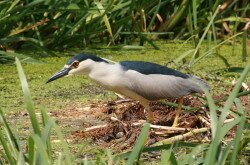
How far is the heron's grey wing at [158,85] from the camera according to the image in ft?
17.7

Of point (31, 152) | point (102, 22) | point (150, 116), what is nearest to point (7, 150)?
point (31, 152)

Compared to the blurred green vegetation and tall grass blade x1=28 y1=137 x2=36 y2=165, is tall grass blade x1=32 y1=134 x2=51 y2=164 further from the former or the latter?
the blurred green vegetation

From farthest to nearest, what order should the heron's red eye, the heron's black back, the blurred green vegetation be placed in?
the blurred green vegetation → the heron's red eye → the heron's black back

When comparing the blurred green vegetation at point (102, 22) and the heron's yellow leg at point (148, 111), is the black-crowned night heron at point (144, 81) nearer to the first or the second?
the heron's yellow leg at point (148, 111)

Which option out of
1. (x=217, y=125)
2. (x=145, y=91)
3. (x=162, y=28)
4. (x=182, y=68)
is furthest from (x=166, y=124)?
(x=162, y=28)

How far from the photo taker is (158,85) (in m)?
5.45

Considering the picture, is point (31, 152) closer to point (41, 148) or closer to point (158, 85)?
point (41, 148)

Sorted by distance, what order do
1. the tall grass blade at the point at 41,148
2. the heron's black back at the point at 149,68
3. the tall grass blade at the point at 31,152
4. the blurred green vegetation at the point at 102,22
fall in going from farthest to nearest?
the blurred green vegetation at the point at 102,22 < the heron's black back at the point at 149,68 < the tall grass blade at the point at 31,152 < the tall grass blade at the point at 41,148

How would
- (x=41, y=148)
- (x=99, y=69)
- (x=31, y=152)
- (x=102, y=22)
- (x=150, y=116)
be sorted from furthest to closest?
1. (x=102, y=22)
2. (x=99, y=69)
3. (x=150, y=116)
4. (x=31, y=152)
5. (x=41, y=148)

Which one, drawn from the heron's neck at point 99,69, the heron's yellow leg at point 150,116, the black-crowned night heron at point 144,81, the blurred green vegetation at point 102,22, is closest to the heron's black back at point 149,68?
the black-crowned night heron at point 144,81

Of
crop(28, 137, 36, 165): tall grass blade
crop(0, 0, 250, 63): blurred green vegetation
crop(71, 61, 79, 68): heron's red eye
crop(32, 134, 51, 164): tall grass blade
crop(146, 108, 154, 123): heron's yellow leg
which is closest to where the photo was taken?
crop(32, 134, 51, 164): tall grass blade

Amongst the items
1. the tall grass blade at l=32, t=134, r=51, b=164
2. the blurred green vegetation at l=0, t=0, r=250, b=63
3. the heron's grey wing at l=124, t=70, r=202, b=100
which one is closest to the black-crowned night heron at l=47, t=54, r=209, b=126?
the heron's grey wing at l=124, t=70, r=202, b=100

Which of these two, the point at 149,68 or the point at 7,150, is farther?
the point at 149,68

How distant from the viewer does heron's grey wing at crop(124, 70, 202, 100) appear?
5383mm
